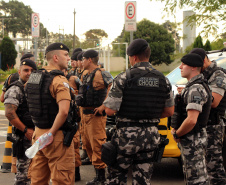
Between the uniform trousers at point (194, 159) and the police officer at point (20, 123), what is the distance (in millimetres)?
1946

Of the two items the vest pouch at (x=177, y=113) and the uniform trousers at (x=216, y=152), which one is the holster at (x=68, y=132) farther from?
the uniform trousers at (x=216, y=152)

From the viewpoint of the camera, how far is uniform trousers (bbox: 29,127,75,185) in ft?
13.1

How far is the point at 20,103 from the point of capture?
4832 mm

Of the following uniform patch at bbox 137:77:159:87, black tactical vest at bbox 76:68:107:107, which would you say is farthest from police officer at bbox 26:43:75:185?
black tactical vest at bbox 76:68:107:107

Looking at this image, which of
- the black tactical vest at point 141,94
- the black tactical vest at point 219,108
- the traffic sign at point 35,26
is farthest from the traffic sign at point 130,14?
the traffic sign at point 35,26

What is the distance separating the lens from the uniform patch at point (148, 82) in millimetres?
3982

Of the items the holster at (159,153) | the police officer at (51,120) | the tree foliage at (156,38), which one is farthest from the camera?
the tree foliage at (156,38)

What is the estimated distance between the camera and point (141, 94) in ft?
13.1

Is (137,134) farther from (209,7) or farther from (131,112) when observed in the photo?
(209,7)

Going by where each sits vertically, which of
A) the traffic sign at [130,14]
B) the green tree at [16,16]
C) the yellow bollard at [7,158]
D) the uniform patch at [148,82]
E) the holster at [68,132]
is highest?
the green tree at [16,16]

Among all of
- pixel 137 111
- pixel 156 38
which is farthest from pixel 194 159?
pixel 156 38

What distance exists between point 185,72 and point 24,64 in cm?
214

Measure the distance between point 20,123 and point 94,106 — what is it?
1.64 metres

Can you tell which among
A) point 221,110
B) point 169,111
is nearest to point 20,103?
point 169,111
